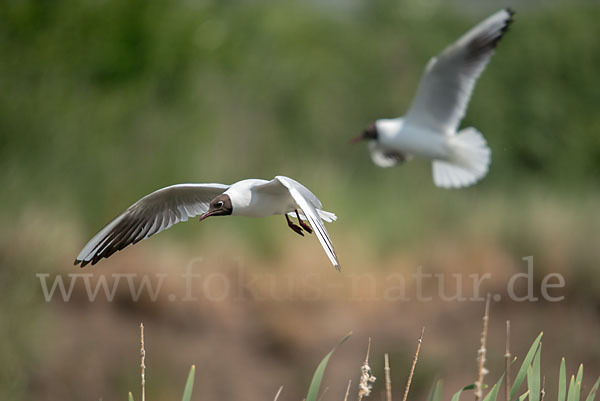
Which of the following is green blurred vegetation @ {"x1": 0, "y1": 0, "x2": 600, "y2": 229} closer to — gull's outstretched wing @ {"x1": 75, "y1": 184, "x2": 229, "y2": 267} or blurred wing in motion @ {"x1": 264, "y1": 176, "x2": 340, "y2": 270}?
gull's outstretched wing @ {"x1": 75, "y1": 184, "x2": 229, "y2": 267}

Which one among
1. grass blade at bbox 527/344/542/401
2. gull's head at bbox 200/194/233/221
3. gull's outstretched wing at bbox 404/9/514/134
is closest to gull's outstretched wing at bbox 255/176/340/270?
gull's head at bbox 200/194/233/221

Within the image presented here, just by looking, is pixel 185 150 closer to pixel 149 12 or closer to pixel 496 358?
pixel 149 12

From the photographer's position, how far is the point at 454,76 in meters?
4.32

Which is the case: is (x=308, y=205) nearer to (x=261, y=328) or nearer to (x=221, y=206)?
(x=221, y=206)

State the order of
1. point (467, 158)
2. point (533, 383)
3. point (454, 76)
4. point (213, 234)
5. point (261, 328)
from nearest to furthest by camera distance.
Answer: point (533, 383) → point (454, 76) → point (467, 158) → point (261, 328) → point (213, 234)

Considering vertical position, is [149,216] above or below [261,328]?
above

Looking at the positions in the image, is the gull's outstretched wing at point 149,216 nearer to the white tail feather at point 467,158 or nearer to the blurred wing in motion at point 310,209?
the blurred wing in motion at point 310,209

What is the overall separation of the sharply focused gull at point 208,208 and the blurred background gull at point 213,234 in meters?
3.25

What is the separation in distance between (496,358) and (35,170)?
437 centimetres

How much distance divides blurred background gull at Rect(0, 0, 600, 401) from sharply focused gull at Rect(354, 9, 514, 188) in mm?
2734

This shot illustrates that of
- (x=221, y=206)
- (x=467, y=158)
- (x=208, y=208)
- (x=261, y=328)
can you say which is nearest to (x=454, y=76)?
(x=467, y=158)

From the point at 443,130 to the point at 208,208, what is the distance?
6.64 ft

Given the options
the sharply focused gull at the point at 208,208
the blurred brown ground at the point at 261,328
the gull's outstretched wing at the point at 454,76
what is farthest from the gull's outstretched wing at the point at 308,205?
the blurred brown ground at the point at 261,328

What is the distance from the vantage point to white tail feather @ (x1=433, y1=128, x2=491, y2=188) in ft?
14.5
